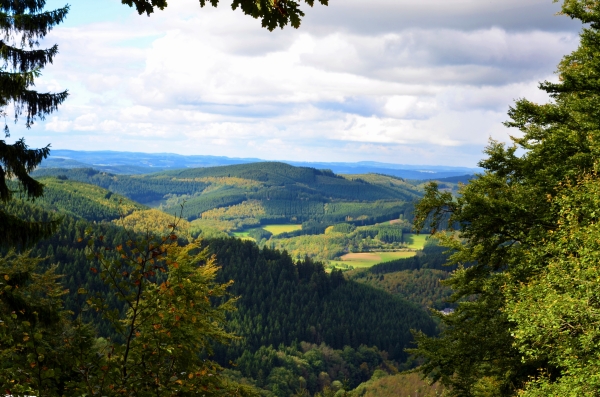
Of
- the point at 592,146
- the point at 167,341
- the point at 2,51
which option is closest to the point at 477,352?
the point at 592,146

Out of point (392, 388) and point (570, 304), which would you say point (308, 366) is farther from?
point (570, 304)

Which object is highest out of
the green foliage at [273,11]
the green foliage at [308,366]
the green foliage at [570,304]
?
the green foliage at [273,11]

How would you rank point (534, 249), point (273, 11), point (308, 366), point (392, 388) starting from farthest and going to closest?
point (308, 366) → point (392, 388) → point (534, 249) → point (273, 11)

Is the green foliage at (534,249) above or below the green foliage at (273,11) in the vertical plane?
below

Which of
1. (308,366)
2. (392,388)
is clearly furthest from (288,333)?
(392,388)

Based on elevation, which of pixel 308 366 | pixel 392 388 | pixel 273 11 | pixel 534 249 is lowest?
pixel 308 366

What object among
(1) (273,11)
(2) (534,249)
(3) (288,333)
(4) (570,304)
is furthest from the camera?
(3) (288,333)

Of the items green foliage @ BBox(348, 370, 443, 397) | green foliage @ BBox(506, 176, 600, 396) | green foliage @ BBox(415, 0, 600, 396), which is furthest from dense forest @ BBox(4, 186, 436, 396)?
green foliage @ BBox(506, 176, 600, 396)

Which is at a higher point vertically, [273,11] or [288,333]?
[273,11]

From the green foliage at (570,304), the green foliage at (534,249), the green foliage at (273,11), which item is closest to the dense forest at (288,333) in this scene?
the green foliage at (534,249)

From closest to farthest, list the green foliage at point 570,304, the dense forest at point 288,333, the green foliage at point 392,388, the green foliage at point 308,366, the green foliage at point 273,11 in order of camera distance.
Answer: the green foliage at point 273,11 → the green foliage at point 570,304 → the green foliage at point 392,388 → the green foliage at point 308,366 → the dense forest at point 288,333

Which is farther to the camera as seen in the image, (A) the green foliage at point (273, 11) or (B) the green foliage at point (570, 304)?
(B) the green foliage at point (570, 304)

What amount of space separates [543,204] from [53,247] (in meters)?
175

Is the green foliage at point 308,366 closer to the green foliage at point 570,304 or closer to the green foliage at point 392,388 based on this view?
the green foliage at point 392,388
